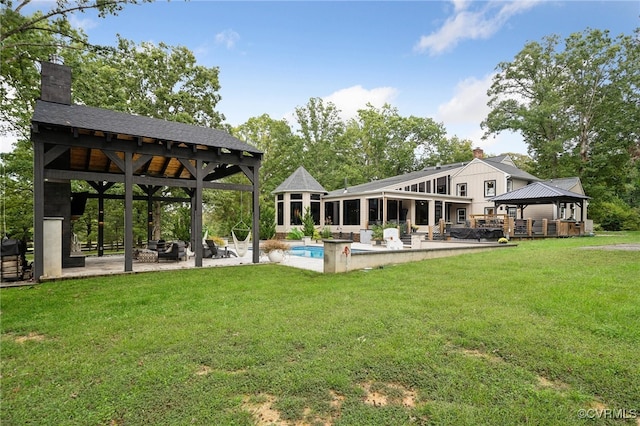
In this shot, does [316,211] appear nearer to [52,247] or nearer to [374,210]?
[374,210]

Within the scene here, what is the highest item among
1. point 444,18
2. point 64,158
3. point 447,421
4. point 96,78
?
point 444,18

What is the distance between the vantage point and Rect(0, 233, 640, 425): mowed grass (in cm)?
244

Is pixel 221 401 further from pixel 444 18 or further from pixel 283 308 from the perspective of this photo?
pixel 444 18

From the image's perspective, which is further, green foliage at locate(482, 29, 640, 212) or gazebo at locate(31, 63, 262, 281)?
green foliage at locate(482, 29, 640, 212)

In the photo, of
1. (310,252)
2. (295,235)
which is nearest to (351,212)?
(295,235)

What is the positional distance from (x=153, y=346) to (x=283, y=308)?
1949 mm

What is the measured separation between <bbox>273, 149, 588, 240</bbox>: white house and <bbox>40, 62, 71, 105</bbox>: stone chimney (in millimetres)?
15298

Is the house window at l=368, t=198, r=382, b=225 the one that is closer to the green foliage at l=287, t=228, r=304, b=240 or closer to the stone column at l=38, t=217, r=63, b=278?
the green foliage at l=287, t=228, r=304, b=240

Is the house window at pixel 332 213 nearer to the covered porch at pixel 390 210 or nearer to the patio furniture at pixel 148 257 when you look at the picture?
the covered porch at pixel 390 210

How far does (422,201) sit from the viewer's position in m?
24.4

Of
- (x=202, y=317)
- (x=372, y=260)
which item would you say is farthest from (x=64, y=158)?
(x=372, y=260)

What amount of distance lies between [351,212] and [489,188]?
10529mm

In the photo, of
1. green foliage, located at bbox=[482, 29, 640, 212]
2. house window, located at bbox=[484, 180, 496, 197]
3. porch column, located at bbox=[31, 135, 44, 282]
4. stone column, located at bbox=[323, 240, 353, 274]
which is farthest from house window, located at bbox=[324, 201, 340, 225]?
porch column, located at bbox=[31, 135, 44, 282]

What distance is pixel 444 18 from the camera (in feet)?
47.5
